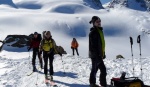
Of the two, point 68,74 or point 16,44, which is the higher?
point 16,44

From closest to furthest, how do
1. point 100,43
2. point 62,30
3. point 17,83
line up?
point 100,43 < point 17,83 < point 62,30

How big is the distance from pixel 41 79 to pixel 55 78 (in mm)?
637

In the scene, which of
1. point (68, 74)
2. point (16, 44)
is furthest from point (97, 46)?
point (16, 44)

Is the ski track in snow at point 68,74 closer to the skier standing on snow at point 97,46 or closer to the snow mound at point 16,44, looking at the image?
the skier standing on snow at point 97,46

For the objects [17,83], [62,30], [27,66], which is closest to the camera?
[17,83]

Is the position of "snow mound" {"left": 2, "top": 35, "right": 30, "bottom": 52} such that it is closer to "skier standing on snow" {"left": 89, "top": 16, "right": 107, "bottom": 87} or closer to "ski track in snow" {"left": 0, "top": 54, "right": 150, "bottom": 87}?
"ski track in snow" {"left": 0, "top": 54, "right": 150, "bottom": 87}

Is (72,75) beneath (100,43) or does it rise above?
beneath

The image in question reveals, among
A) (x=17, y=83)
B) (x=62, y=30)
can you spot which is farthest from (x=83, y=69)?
(x=62, y=30)

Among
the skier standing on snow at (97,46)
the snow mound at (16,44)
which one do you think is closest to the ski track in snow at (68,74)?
the skier standing on snow at (97,46)

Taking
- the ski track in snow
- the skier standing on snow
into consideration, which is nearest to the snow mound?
the ski track in snow

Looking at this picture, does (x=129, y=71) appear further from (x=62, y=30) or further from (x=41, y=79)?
(x=62, y=30)

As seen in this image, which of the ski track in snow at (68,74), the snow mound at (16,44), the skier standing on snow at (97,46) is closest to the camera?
the skier standing on snow at (97,46)

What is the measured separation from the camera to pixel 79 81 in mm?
15047

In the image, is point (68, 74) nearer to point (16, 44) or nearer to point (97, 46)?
point (97, 46)
